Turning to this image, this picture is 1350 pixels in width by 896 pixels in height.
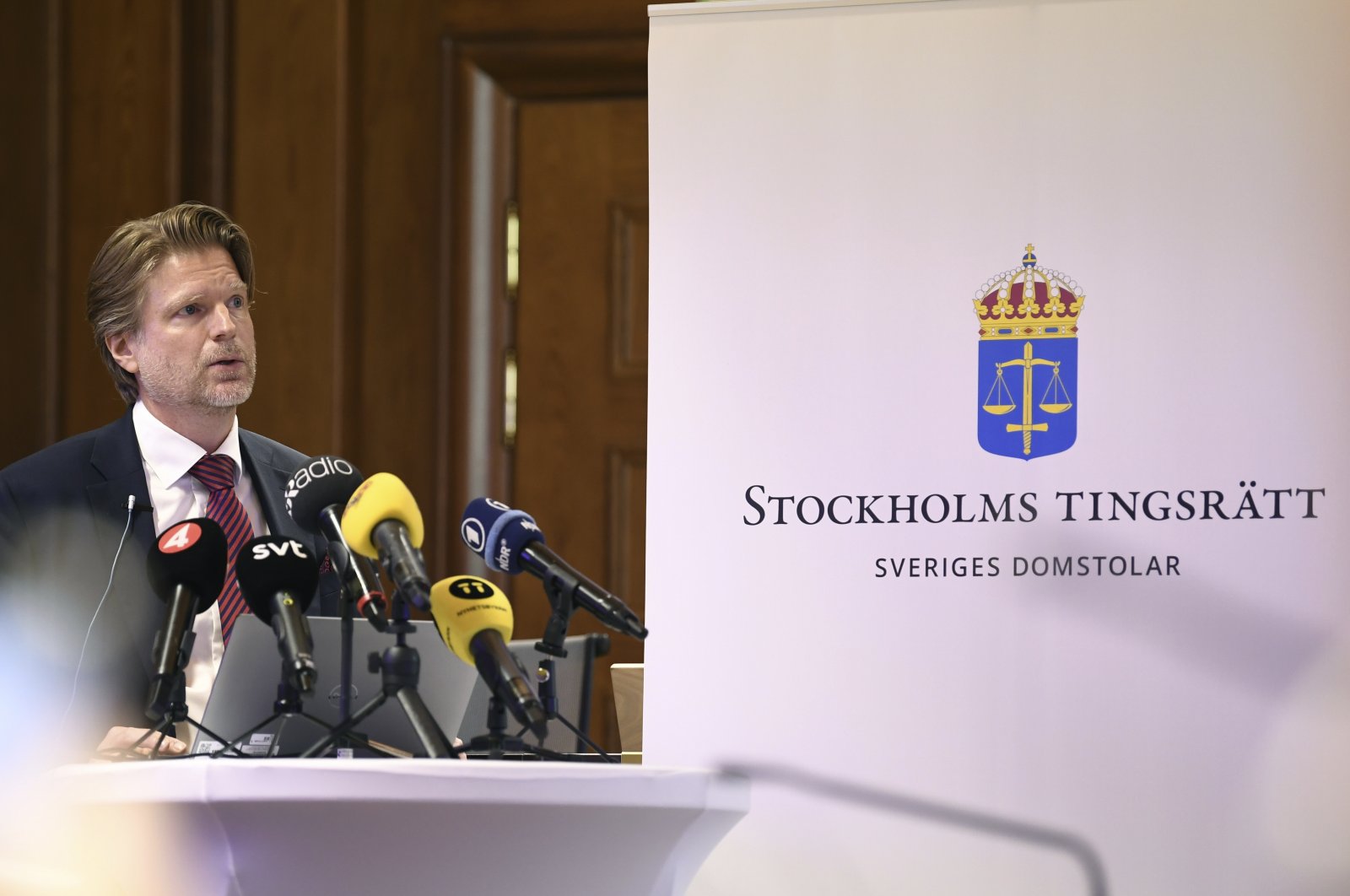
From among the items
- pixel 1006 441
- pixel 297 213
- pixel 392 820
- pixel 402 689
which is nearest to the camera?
pixel 392 820

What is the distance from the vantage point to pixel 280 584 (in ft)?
5.07

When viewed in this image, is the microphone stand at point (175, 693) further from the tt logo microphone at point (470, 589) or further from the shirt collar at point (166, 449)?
the shirt collar at point (166, 449)

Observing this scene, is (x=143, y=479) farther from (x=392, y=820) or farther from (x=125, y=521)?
(x=392, y=820)

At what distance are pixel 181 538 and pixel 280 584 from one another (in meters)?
0.13

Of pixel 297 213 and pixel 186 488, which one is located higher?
pixel 297 213

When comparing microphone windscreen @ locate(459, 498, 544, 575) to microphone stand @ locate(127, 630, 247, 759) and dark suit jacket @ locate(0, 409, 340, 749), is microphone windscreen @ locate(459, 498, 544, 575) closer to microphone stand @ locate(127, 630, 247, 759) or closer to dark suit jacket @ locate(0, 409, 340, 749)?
microphone stand @ locate(127, 630, 247, 759)

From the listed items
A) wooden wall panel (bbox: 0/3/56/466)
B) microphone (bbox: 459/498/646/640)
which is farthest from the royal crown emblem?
wooden wall panel (bbox: 0/3/56/466)

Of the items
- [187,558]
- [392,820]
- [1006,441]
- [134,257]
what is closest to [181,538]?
[187,558]

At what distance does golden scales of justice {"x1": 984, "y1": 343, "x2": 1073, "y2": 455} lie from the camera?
2051 millimetres

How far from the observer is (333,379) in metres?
4.53

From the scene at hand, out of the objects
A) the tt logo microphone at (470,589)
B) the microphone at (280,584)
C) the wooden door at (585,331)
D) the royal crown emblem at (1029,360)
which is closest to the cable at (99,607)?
the microphone at (280,584)

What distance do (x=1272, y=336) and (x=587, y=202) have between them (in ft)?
9.40

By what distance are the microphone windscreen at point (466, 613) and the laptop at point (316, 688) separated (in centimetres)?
29

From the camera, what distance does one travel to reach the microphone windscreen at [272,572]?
1537 mm
